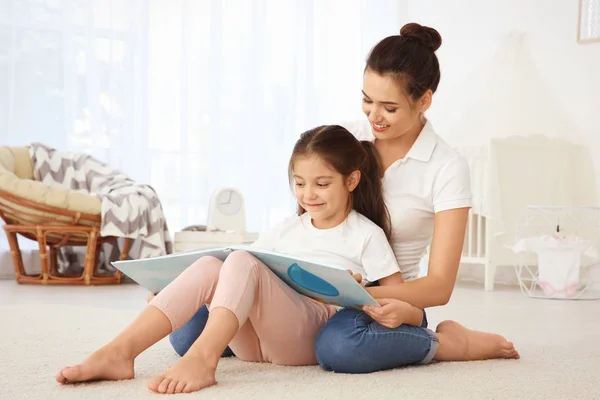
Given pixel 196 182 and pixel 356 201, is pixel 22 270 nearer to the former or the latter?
pixel 196 182

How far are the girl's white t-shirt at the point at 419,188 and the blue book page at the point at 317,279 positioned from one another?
22cm

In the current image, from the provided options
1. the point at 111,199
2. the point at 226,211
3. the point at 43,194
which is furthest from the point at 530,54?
the point at 43,194

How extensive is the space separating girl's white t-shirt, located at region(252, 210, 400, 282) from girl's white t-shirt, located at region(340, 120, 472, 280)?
0.08 metres

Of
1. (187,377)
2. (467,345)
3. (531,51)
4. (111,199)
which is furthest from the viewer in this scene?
(531,51)

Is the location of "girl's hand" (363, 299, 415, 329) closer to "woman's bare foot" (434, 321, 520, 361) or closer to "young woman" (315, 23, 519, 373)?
"young woman" (315, 23, 519, 373)

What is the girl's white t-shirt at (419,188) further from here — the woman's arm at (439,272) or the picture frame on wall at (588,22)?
the picture frame on wall at (588,22)

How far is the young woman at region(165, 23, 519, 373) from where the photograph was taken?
1.29 m

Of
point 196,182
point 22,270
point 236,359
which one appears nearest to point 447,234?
point 236,359

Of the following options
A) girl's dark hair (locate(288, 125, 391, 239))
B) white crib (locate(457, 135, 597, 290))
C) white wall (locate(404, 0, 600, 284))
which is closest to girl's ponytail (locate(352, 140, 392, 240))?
girl's dark hair (locate(288, 125, 391, 239))

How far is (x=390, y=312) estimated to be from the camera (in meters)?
1.25

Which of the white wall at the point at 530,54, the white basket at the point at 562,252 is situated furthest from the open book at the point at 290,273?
the white wall at the point at 530,54

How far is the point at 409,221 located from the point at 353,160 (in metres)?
0.16

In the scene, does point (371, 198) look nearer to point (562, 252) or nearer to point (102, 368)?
point (102, 368)

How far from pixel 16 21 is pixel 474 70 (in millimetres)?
2228
